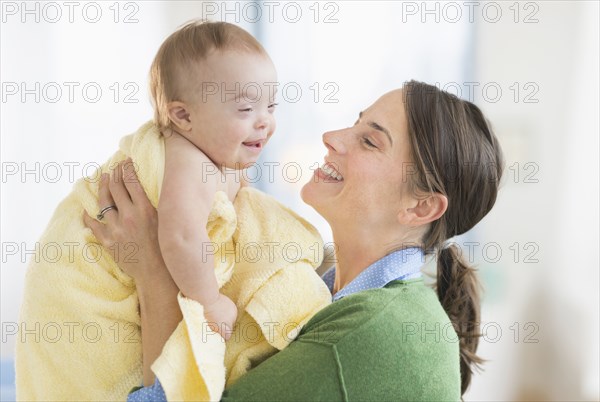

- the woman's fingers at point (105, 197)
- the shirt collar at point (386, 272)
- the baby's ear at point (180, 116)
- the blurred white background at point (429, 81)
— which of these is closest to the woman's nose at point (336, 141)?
the shirt collar at point (386, 272)

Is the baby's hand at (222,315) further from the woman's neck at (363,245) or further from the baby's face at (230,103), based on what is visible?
the woman's neck at (363,245)

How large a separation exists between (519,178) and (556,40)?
0.52 metres

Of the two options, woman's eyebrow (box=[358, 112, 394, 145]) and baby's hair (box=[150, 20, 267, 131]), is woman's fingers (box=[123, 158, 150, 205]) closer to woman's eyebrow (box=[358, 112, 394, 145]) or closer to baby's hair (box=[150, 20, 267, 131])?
baby's hair (box=[150, 20, 267, 131])

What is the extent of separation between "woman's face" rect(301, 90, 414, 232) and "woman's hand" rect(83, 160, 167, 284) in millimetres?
386

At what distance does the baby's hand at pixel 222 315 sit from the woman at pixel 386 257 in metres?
0.07

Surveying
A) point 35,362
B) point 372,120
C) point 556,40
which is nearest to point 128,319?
point 35,362

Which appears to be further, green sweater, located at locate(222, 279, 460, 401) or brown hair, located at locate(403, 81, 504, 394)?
brown hair, located at locate(403, 81, 504, 394)

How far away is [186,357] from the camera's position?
45.8 inches

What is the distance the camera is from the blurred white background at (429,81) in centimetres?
240

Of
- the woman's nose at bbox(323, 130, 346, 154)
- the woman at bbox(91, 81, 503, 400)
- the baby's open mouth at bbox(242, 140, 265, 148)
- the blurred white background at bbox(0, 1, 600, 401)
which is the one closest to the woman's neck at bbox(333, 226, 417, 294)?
the woman at bbox(91, 81, 503, 400)

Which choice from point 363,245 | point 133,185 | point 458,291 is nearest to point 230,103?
point 133,185

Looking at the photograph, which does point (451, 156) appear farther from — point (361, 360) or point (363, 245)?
point (361, 360)

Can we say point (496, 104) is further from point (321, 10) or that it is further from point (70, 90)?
point (70, 90)

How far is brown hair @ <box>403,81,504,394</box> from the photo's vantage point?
1451 mm
